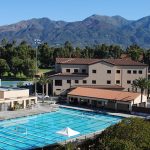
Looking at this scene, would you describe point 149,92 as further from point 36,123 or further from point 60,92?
point 36,123

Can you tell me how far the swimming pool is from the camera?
36.3m

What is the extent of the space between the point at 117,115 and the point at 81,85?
51.2 ft

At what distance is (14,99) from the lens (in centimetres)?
5084

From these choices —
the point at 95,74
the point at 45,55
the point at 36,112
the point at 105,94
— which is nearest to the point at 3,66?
the point at 45,55

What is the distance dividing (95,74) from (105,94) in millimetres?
10316

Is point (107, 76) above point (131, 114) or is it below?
above

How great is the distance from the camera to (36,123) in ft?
146

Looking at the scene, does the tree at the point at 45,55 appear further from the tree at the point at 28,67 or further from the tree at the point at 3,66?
the tree at the point at 3,66

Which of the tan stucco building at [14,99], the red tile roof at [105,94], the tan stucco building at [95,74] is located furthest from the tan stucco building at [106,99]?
Answer: the tan stucco building at [14,99]

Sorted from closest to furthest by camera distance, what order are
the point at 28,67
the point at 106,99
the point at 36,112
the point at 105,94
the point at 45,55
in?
the point at 36,112 < the point at 106,99 < the point at 105,94 < the point at 28,67 < the point at 45,55

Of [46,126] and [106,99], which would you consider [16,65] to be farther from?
[46,126]

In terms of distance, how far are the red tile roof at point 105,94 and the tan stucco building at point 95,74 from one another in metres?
5.13

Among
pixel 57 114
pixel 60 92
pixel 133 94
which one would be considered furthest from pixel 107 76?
pixel 57 114

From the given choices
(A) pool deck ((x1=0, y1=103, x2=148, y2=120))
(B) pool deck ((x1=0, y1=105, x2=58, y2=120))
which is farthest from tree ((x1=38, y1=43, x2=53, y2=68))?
(B) pool deck ((x1=0, y1=105, x2=58, y2=120))
